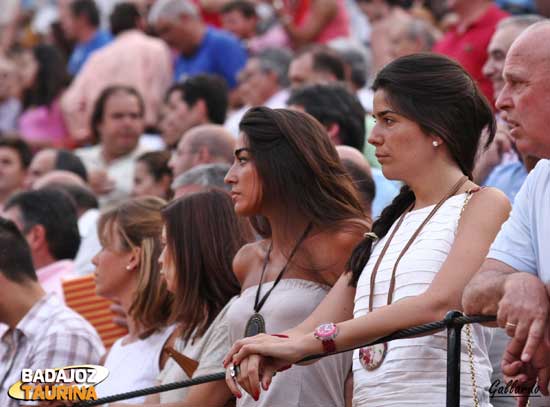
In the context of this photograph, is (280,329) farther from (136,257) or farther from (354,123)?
(354,123)

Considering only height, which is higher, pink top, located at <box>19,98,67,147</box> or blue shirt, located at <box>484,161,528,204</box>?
pink top, located at <box>19,98,67,147</box>

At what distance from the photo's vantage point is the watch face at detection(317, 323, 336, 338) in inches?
168

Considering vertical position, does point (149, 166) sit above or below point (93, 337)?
above

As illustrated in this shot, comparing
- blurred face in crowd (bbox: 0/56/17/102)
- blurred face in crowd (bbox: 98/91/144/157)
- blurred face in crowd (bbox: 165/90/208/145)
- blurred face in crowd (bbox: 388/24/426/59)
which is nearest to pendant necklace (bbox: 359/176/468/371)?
blurred face in crowd (bbox: 388/24/426/59)

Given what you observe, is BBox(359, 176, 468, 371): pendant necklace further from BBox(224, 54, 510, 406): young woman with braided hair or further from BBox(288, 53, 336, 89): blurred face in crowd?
BBox(288, 53, 336, 89): blurred face in crowd

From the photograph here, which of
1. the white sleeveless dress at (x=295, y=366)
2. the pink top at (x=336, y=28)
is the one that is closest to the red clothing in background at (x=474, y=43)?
the pink top at (x=336, y=28)

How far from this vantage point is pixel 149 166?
9.52 meters

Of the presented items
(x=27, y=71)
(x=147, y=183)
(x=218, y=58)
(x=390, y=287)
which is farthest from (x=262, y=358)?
(x=27, y=71)

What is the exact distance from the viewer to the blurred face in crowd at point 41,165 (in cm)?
1083

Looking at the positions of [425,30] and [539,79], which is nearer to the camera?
[539,79]

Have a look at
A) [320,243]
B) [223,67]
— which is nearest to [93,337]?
[320,243]

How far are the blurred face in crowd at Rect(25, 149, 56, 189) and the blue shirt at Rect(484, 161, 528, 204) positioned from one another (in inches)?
195

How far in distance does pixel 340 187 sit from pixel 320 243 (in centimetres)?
24

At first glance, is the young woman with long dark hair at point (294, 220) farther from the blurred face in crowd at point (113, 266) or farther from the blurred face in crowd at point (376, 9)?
the blurred face in crowd at point (376, 9)
